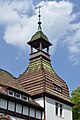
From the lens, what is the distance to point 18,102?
103 ft

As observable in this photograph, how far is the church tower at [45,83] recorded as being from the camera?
118 ft

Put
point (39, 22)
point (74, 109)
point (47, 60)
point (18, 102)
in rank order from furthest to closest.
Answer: point (74, 109) → point (39, 22) → point (47, 60) → point (18, 102)

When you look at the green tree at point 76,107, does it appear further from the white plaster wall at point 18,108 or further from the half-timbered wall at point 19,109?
the white plaster wall at point 18,108

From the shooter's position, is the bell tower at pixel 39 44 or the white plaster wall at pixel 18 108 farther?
the bell tower at pixel 39 44

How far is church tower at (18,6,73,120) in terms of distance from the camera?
118ft

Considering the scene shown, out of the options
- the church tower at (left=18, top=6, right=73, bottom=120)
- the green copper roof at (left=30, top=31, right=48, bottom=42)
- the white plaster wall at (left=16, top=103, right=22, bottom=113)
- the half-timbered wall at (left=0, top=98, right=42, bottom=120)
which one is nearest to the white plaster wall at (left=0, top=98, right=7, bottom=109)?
the half-timbered wall at (left=0, top=98, right=42, bottom=120)

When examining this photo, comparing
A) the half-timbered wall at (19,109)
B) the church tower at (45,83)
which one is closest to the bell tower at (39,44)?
the church tower at (45,83)

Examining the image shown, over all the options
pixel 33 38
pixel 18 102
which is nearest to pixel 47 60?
pixel 33 38

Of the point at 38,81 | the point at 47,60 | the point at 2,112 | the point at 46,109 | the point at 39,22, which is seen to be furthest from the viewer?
the point at 39,22

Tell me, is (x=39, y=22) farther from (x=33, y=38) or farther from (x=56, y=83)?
(x=56, y=83)

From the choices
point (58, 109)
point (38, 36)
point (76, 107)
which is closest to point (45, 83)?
point (58, 109)

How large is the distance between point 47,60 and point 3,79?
828 cm

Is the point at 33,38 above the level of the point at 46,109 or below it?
above

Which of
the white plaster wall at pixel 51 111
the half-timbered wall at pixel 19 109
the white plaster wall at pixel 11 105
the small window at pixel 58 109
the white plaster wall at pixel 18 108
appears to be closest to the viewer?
the half-timbered wall at pixel 19 109
